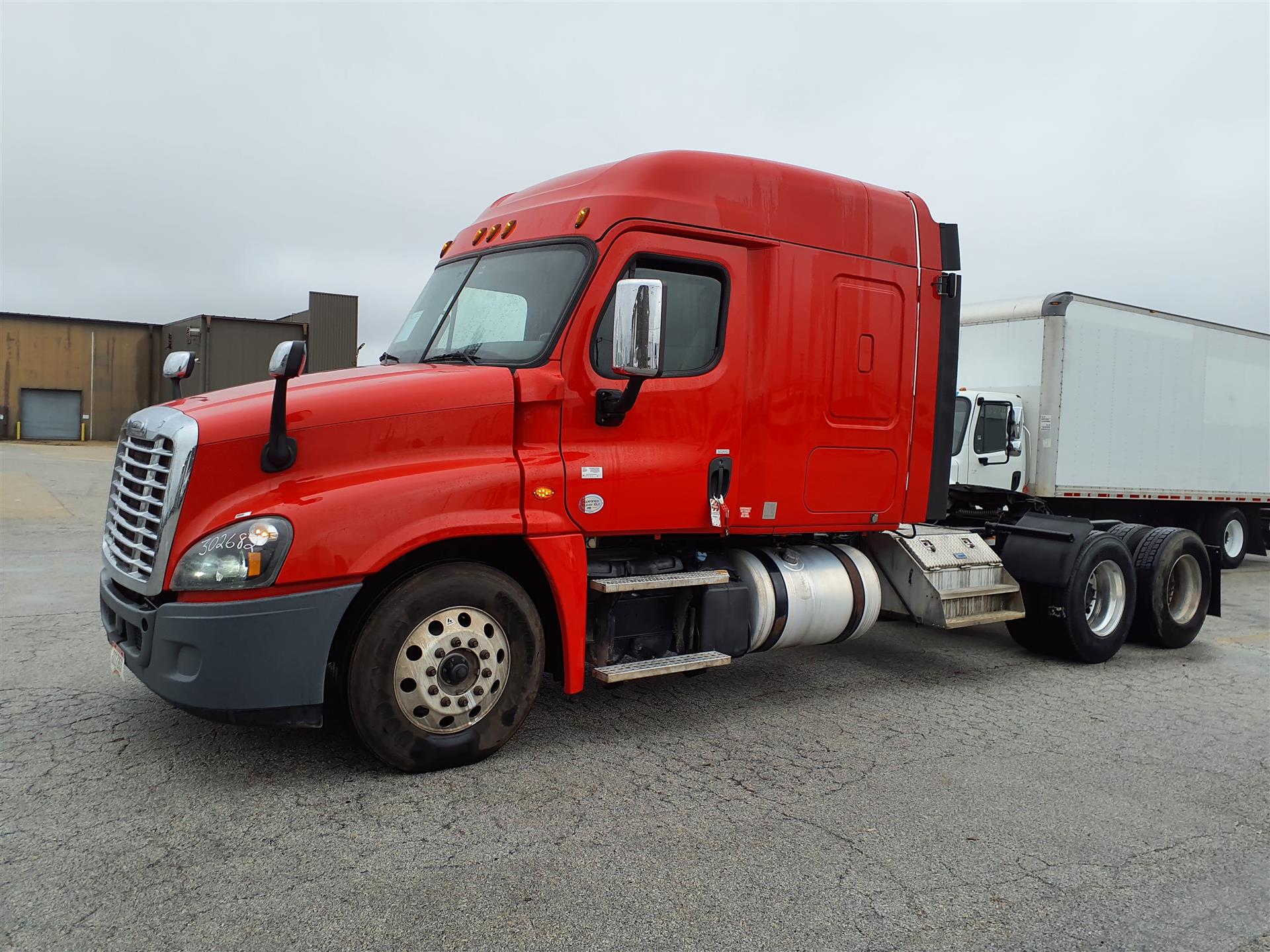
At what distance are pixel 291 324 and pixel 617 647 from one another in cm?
3783

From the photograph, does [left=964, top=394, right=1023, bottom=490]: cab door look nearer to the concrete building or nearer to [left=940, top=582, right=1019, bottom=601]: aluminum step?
[left=940, top=582, right=1019, bottom=601]: aluminum step

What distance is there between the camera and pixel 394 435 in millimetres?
4648

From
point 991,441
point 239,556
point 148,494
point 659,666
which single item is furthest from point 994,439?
point 148,494

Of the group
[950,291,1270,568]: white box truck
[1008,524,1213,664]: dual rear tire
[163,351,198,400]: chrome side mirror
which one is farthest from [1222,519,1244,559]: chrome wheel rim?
[163,351,198,400]: chrome side mirror

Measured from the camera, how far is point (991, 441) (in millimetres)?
11477

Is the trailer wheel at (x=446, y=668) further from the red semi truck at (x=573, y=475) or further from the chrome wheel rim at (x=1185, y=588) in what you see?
the chrome wheel rim at (x=1185, y=588)

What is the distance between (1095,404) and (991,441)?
1248 millimetres

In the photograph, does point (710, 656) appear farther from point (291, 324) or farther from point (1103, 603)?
point (291, 324)

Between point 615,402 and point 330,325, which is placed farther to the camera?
point 330,325

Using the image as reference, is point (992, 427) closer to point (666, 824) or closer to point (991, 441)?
point (991, 441)

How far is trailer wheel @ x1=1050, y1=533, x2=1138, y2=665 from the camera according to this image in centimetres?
750

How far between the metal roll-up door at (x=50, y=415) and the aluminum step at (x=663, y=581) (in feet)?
152

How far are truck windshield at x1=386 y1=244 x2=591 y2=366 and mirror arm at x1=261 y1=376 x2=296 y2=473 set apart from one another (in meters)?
1.17

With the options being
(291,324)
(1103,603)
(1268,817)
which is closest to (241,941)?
(1268,817)
